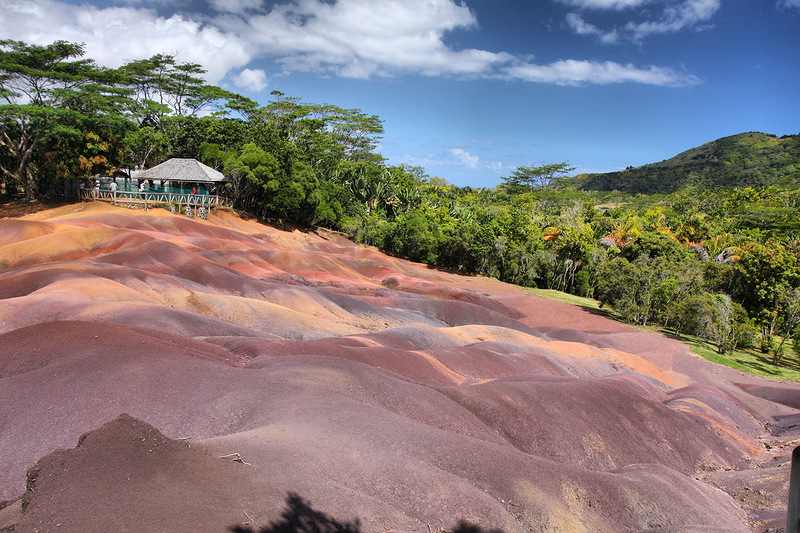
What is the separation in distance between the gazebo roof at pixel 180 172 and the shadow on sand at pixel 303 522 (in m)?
53.7

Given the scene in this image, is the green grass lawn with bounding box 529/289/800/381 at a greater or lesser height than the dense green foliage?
lesser

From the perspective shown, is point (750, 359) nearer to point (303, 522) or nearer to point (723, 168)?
point (303, 522)

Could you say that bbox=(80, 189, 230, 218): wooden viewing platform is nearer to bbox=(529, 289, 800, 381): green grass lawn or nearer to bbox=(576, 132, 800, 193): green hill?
bbox=(529, 289, 800, 381): green grass lawn

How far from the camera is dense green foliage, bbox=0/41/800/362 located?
43.2 metres

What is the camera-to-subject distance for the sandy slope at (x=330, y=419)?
8070 millimetres

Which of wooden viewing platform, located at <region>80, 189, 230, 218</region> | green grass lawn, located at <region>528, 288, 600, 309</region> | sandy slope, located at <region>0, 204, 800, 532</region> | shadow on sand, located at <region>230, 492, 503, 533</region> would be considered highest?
wooden viewing platform, located at <region>80, 189, 230, 218</region>

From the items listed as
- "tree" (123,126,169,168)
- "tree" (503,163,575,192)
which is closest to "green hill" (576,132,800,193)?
"tree" (503,163,575,192)

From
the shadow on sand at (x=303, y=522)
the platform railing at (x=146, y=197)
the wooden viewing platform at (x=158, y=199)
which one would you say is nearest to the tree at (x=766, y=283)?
the shadow on sand at (x=303, y=522)

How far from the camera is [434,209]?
236ft

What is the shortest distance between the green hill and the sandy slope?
10909cm

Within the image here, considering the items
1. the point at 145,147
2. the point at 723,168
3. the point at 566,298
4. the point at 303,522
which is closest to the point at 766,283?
the point at 566,298

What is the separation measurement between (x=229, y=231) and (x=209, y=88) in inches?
1402

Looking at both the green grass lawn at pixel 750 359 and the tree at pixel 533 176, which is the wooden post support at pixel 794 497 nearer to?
the green grass lawn at pixel 750 359

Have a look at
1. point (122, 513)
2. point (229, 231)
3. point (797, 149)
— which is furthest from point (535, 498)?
point (797, 149)
